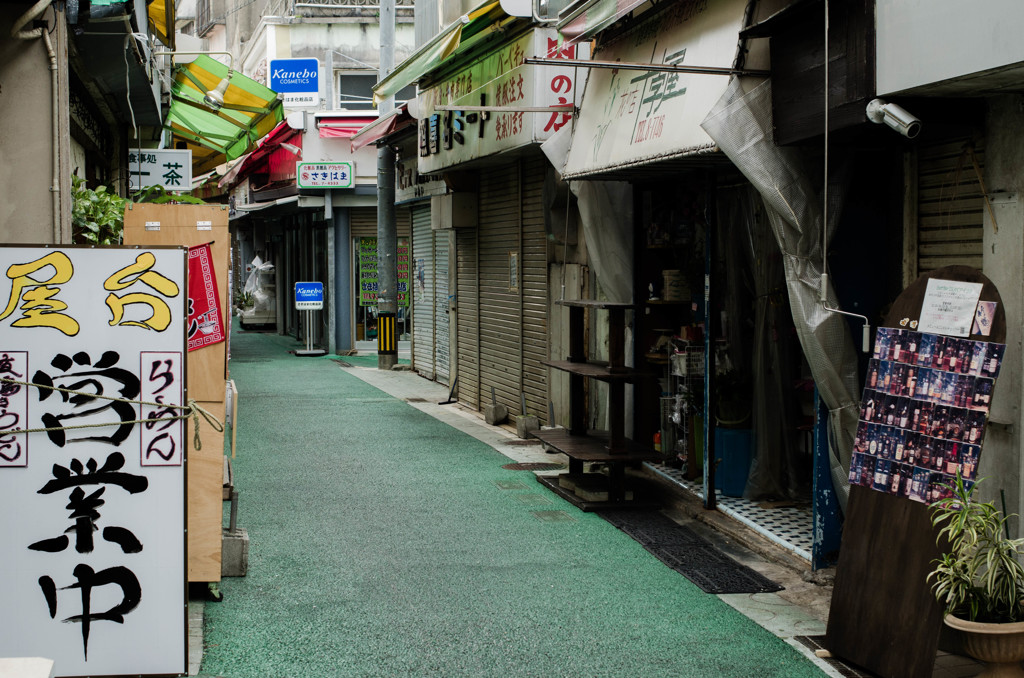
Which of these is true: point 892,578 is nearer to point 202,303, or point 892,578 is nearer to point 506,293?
point 202,303

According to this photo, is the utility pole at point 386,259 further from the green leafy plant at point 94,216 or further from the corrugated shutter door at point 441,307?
the green leafy plant at point 94,216

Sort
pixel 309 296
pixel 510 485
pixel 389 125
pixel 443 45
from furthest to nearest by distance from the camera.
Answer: pixel 309 296 → pixel 389 125 → pixel 443 45 → pixel 510 485

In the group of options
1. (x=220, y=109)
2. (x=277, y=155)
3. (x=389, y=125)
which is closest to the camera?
(x=220, y=109)

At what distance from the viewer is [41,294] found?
14.8 feet

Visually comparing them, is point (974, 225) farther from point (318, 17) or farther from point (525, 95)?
point (318, 17)

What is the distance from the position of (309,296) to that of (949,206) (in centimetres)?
2028

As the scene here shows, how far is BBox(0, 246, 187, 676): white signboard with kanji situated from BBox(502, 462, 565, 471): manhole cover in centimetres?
622

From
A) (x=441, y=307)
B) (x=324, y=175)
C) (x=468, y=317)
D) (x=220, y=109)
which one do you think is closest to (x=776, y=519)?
(x=468, y=317)

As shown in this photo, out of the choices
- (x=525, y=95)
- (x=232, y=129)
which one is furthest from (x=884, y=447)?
(x=232, y=129)

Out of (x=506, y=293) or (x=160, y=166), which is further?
(x=160, y=166)

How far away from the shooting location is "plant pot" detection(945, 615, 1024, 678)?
4.30 m

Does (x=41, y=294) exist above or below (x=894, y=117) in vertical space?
below

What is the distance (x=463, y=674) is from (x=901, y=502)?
7.42 ft

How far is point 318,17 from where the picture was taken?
101ft
